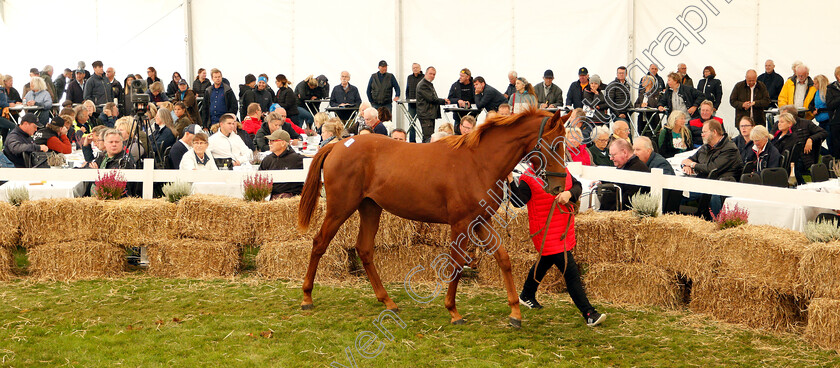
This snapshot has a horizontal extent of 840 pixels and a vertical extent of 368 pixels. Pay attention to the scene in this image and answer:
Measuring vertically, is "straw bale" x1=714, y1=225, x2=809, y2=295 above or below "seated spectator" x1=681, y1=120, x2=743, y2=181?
below

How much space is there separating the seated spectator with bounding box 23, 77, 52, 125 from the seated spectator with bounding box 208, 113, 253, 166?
9.26m

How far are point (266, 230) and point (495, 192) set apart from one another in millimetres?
2818

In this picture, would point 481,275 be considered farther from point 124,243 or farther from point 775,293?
point 124,243

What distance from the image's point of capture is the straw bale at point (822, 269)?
6.04 meters

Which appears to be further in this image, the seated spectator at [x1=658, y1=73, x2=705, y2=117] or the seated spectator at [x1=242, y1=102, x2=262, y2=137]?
the seated spectator at [x1=658, y1=73, x2=705, y2=117]

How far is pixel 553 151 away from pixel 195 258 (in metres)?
4.20

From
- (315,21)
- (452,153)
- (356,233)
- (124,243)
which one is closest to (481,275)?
(356,233)

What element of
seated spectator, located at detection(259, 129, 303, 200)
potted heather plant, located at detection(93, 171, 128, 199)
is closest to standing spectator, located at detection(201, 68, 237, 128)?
seated spectator, located at detection(259, 129, 303, 200)

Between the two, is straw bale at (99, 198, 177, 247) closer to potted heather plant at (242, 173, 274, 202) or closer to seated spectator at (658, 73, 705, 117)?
potted heather plant at (242, 173, 274, 202)

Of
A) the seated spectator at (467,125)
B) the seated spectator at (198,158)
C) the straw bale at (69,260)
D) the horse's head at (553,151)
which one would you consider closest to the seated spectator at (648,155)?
the seated spectator at (467,125)

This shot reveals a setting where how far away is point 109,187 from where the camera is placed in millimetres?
8812

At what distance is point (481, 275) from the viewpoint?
841cm

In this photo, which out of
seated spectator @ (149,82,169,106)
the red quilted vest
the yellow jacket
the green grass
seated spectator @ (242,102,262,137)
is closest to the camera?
the green grass

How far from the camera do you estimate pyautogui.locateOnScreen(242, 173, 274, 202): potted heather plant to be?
873 cm
